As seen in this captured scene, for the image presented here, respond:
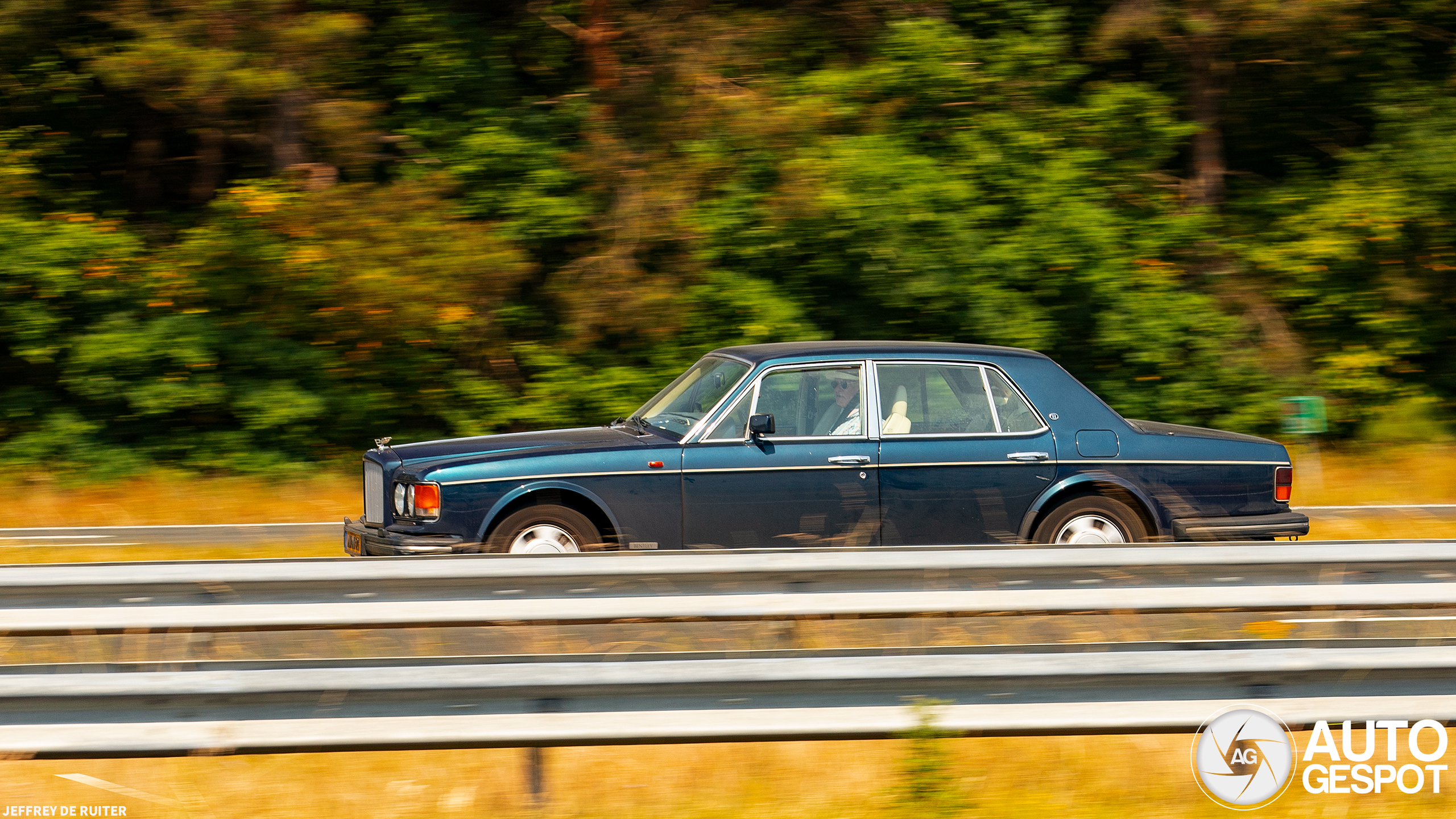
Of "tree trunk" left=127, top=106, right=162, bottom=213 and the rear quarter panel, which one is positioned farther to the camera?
"tree trunk" left=127, top=106, right=162, bottom=213

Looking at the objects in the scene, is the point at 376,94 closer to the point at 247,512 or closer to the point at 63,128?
the point at 63,128

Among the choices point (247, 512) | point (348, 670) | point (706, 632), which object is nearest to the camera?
point (348, 670)

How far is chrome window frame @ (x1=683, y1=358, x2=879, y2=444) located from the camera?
21.5 ft

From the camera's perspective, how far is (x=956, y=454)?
659cm

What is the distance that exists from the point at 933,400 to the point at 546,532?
7.24 ft

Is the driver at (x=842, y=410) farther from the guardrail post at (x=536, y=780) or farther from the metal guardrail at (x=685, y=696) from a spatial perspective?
the guardrail post at (x=536, y=780)

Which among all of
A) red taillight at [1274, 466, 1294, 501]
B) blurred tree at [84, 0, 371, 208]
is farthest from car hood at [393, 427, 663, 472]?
blurred tree at [84, 0, 371, 208]

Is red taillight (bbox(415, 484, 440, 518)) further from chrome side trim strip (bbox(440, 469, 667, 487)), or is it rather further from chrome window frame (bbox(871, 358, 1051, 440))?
chrome window frame (bbox(871, 358, 1051, 440))

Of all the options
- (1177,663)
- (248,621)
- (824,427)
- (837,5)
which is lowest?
(1177,663)

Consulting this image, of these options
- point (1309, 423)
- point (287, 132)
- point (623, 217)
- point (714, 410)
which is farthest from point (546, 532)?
point (287, 132)

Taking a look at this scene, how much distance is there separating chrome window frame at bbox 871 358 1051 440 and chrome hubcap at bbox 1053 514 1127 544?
1.70 ft

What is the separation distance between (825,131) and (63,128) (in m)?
8.32

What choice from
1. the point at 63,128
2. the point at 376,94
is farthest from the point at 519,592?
the point at 63,128

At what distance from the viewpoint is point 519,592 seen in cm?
373
